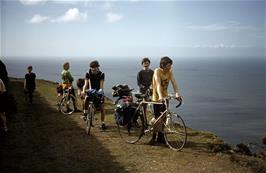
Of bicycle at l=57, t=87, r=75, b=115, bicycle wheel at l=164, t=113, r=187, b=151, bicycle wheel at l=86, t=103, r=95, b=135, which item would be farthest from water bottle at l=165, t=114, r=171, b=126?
bicycle at l=57, t=87, r=75, b=115

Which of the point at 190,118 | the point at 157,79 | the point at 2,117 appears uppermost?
the point at 157,79

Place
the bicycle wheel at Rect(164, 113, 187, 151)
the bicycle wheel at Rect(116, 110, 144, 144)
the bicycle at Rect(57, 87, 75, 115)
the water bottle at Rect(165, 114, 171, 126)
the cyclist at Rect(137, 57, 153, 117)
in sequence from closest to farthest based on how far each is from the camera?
the bicycle wheel at Rect(164, 113, 187, 151), the water bottle at Rect(165, 114, 171, 126), the bicycle wheel at Rect(116, 110, 144, 144), the cyclist at Rect(137, 57, 153, 117), the bicycle at Rect(57, 87, 75, 115)

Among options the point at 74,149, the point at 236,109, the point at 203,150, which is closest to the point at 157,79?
the point at 203,150

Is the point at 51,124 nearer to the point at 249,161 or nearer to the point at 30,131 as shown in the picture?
the point at 30,131

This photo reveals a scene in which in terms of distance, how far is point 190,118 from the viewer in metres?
54.6

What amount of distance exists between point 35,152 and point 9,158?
0.81 meters

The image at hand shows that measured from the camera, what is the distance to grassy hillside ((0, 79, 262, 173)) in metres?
8.15

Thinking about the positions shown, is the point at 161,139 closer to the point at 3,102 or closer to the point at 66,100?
the point at 3,102

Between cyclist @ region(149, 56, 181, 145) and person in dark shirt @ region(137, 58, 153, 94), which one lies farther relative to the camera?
person in dark shirt @ region(137, 58, 153, 94)

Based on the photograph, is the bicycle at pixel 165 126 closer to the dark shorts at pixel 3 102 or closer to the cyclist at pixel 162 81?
the cyclist at pixel 162 81

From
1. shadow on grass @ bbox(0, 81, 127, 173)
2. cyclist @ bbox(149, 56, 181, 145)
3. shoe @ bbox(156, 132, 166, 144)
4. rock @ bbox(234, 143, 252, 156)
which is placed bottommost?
rock @ bbox(234, 143, 252, 156)

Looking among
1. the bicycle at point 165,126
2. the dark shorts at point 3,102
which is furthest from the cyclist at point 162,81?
the dark shorts at point 3,102

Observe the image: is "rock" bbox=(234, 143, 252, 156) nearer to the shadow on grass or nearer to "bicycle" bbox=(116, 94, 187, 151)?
"bicycle" bbox=(116, 94, 187, 151)

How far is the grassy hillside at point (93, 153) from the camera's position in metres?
8.15
